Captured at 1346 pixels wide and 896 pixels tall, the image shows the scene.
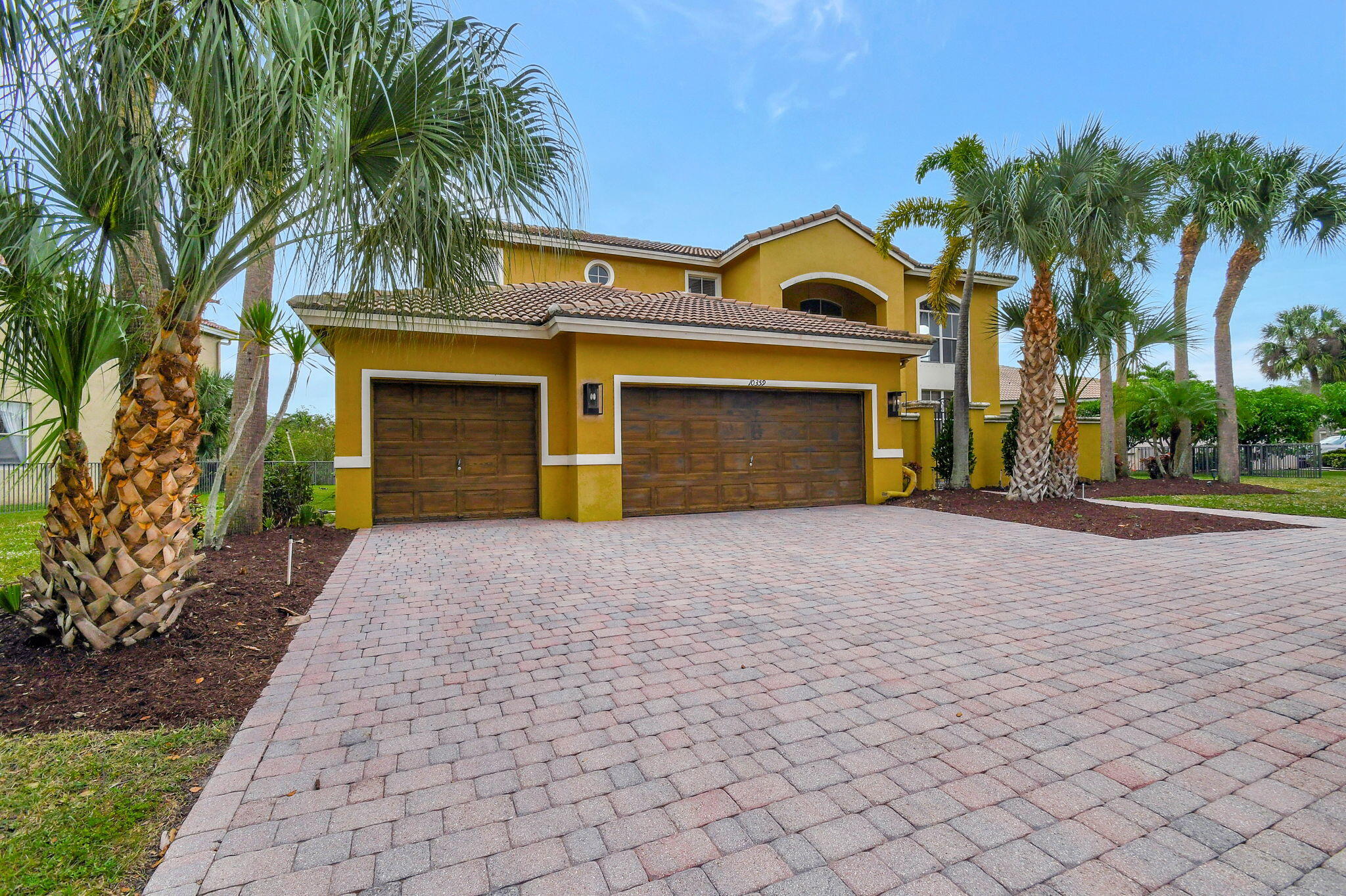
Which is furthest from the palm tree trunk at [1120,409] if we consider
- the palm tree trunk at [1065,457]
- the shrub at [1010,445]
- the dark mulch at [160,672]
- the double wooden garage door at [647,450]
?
the dark mulch at [160,672]

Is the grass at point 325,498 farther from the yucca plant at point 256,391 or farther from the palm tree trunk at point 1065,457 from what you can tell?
the palm tree trunk at point 1065,457

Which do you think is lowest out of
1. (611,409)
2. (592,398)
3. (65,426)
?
(65,426)

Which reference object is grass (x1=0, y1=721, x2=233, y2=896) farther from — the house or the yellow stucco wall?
the yellow stucco wall

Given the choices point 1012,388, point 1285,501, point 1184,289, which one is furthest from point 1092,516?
point 1012,388

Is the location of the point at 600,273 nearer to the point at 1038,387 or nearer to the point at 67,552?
the point at 1038,387

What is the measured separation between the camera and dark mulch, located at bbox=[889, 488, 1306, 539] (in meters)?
9.21

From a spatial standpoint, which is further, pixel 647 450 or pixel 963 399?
pixel 963 399

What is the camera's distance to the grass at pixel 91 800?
80.7 inches

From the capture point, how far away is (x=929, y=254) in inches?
635

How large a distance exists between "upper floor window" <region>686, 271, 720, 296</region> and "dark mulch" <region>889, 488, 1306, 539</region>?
943 cm

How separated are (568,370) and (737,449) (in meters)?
3.71

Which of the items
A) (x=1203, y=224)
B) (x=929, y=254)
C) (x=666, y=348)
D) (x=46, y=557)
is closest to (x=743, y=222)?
(x=929, y=254)

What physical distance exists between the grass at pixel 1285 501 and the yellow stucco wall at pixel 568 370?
8224 millimetres

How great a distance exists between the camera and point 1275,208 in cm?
1543
